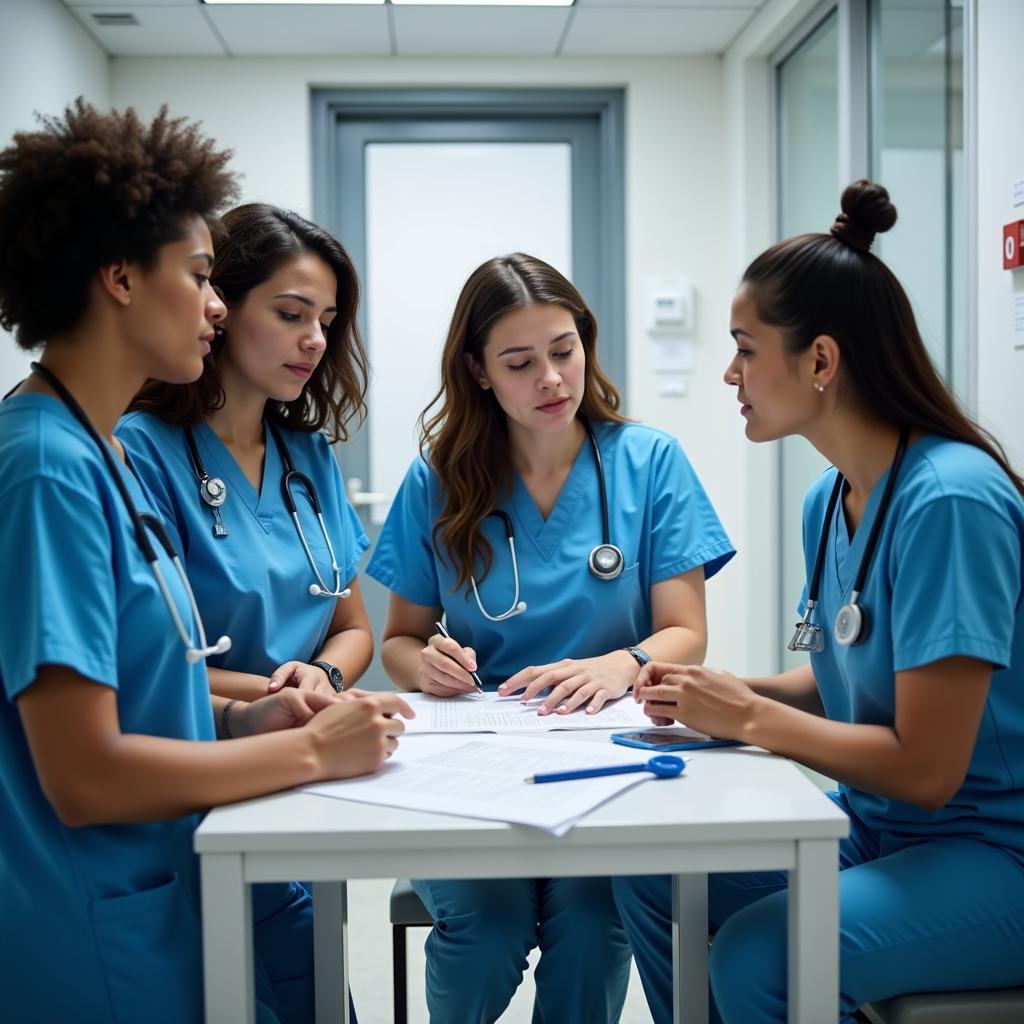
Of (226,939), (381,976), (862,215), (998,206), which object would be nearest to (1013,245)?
(998,206)

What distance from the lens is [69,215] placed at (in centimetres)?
102

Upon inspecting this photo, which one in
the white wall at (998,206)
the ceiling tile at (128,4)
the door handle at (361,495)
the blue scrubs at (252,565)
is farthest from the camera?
the door handle at (361,495)

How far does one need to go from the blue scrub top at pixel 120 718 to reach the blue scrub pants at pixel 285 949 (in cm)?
29

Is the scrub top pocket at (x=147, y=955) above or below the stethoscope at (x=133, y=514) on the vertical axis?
below

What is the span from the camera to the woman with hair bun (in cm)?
108

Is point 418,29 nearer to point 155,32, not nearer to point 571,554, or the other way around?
point 155,32

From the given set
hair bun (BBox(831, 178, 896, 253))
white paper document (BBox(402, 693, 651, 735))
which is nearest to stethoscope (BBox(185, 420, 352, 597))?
white paper document (BBox(402, 693, 651, 735))

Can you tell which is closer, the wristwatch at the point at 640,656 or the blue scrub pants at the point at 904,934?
the blue scrub pants at the point at 904,934

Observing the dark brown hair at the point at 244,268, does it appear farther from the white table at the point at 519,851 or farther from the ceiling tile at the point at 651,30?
the ceiling tile at the point at 651,30

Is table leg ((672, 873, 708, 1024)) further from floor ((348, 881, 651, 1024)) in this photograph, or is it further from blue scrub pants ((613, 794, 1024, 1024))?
floor ((348, 881, 651, 1024))

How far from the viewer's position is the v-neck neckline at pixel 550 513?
1.71m

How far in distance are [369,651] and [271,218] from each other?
66cm

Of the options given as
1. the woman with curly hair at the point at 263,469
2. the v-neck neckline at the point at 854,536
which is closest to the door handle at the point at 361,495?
the woman with curly hair at the point at 263,469

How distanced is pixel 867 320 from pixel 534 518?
65cm
